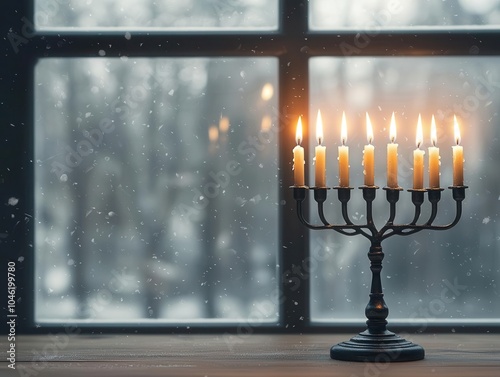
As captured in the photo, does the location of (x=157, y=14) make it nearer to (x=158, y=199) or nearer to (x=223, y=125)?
(x=223, y=125)

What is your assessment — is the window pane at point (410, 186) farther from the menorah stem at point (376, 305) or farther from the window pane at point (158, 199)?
the menorah stem at point (376, 305)

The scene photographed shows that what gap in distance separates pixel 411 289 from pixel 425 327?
0.34ft

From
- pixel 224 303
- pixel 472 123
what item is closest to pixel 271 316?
pixel 224 303

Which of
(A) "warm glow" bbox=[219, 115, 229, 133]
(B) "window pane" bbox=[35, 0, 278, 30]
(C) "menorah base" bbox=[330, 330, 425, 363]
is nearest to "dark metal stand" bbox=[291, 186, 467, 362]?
(C) "menorah base" bbox=[330, 330, 425, 363]

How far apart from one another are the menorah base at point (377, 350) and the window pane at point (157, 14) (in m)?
0.96

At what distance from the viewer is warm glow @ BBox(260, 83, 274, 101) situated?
2338mm

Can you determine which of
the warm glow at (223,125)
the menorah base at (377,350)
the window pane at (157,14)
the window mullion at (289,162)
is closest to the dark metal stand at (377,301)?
the menorah base at (377,350)

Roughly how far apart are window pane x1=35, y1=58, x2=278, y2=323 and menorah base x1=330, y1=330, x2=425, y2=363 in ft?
1.91

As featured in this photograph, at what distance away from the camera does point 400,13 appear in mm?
2338

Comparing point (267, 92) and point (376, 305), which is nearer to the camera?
point (376, 305)

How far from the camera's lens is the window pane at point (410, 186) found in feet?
7.61

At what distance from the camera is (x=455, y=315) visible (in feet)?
7.61

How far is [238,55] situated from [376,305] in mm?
855

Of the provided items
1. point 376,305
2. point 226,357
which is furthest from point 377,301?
point 226,357
